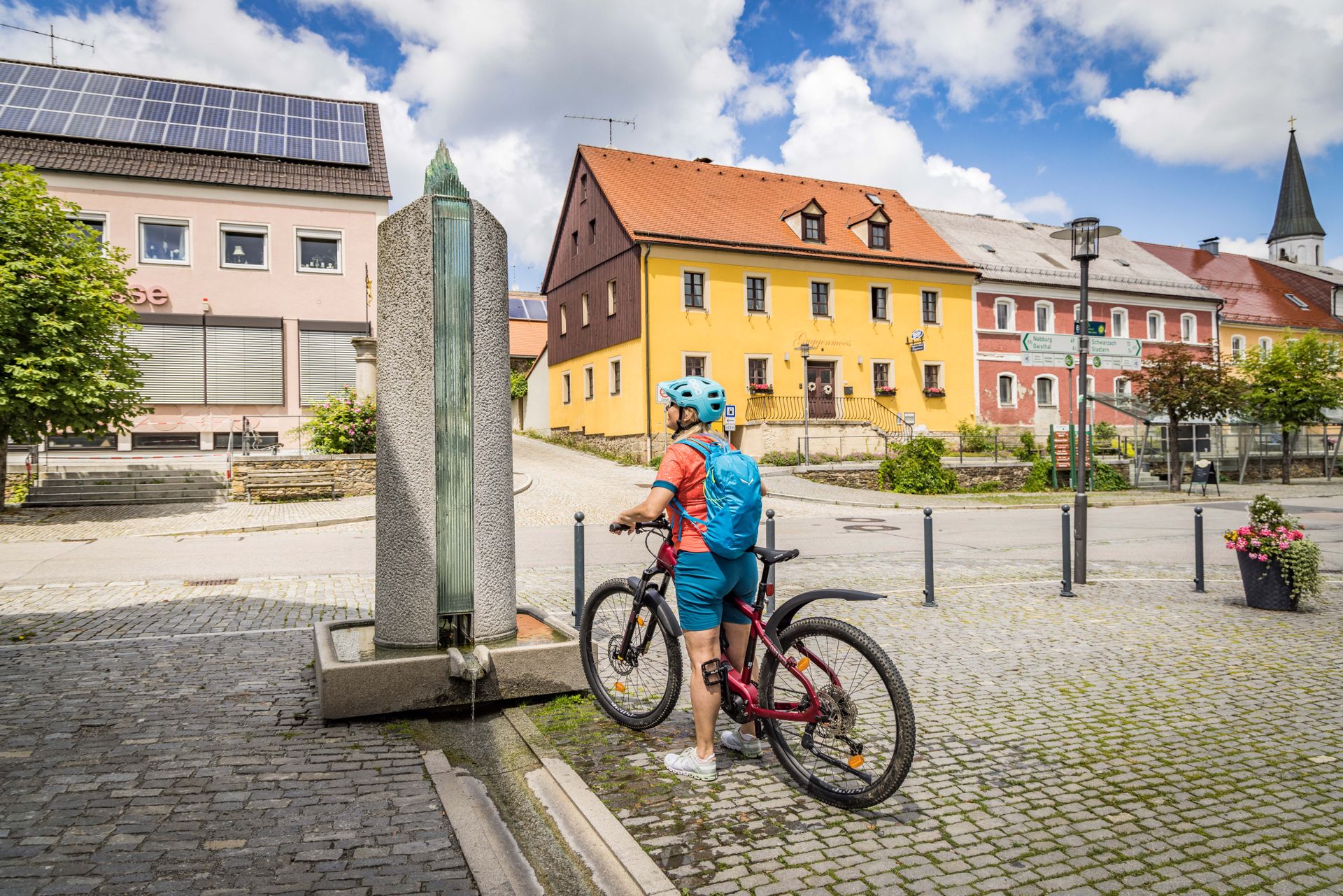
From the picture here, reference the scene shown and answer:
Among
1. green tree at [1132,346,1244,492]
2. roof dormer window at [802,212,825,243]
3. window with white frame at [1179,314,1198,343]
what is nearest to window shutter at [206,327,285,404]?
roof dormer window at [802,212,825,243]

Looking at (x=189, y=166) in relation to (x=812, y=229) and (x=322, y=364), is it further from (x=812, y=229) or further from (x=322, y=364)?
(x=812, y=229)

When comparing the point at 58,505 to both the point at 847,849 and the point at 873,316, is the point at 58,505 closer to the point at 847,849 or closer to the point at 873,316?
the point at 847,849

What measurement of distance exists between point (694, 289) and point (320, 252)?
12976mm

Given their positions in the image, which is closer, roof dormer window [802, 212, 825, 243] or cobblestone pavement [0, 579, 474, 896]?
cobblestone pavement [0, 579, 474, 896]

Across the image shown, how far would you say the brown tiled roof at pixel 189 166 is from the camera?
24734 millimetres

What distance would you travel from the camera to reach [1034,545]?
45.2ft

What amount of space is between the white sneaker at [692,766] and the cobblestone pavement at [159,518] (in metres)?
13.9

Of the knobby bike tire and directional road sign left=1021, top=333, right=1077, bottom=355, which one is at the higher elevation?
directional road sign left=1021, top=333, right=1077, bottom=355

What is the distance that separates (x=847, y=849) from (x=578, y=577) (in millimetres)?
4302

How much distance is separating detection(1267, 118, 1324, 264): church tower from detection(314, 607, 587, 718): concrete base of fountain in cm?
8483

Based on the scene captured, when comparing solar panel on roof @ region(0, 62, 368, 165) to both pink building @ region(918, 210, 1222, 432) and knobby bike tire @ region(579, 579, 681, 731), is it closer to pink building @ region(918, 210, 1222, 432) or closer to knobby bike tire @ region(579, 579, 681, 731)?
knobby bike tire @ region(579, 579, 681, 731)

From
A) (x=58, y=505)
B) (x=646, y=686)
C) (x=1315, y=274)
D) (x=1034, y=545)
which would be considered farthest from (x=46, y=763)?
(x=1315, y=274)

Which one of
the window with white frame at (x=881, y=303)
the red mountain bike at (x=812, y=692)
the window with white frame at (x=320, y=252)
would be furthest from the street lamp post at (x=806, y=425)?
the red mountain bike at (x=812, y=692)

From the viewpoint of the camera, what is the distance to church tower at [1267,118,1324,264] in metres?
72.2
